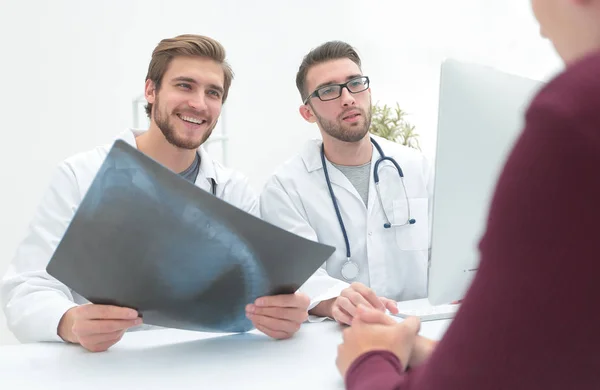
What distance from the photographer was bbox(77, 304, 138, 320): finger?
38.0 inches

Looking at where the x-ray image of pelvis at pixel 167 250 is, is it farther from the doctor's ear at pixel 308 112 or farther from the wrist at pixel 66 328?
the doctor's ear at pixel 308 112

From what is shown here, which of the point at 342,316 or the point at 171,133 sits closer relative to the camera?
the point at 342,316

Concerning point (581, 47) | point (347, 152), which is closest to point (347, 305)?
point (581, 47)

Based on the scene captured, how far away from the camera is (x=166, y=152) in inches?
75.5

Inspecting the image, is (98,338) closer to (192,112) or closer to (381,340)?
(381,340)

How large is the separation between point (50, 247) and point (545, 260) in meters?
1.33

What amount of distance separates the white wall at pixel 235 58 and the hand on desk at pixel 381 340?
168 centimetres

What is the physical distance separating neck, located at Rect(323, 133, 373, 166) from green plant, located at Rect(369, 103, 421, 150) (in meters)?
1.73

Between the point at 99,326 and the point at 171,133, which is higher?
the point at 171,133

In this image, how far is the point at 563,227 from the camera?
351mm

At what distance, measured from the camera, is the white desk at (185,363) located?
818 millimetres

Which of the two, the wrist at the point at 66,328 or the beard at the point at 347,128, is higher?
the beard at the point at 347,128

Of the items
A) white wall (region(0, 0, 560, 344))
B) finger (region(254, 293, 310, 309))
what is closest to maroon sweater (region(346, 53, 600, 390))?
finger (region(254, 293, 310, 309))

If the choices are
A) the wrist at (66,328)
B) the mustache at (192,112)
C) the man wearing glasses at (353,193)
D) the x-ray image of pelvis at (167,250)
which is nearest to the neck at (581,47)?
the x-ray image of pelvis at (167,250)
